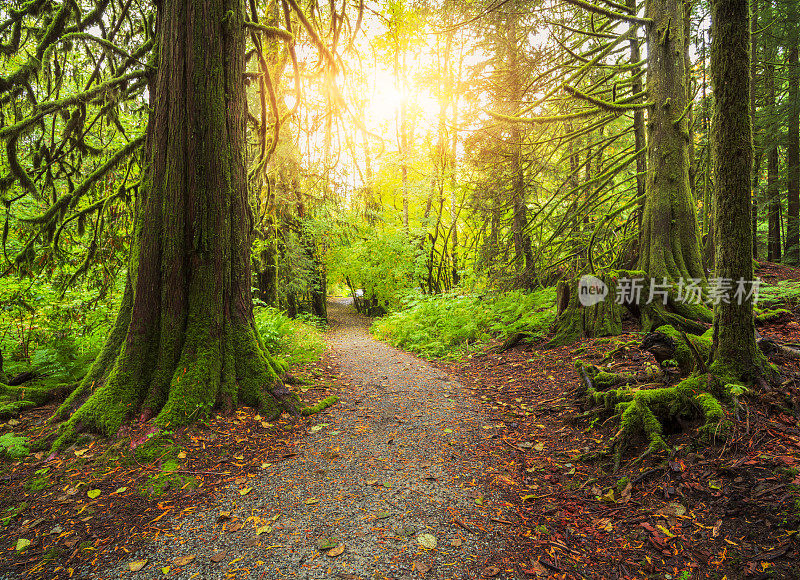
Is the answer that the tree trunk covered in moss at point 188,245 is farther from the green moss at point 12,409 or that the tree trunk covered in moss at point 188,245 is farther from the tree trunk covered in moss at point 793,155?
the tree trunk covered in moss at point 793,155

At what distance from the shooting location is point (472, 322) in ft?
30.5

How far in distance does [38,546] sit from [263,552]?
147 centimetres

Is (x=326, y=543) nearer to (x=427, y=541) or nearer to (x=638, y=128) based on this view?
(x=427, y=541)

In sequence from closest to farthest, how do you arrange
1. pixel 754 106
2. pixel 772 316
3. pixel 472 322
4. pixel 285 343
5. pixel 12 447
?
pixel 12 447, pixel 772 316, pixel 285 343, pixel 754 106, pixel 472 322

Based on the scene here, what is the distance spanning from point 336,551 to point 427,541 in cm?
59

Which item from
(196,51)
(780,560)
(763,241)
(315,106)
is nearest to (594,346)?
(780,560)

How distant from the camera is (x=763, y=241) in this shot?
16062 millimetres

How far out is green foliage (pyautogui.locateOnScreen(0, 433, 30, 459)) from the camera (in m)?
3.17

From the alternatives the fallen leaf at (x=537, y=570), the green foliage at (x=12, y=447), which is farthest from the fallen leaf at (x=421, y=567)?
the green foliage at (x=12, y=447)

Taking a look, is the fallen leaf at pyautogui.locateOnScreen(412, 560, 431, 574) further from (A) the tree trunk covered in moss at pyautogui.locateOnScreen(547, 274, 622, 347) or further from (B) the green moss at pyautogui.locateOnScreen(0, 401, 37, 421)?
(A) the tree trunk covered in moss at pyautogui.locateOnScreen(547, 274, 622, 347)

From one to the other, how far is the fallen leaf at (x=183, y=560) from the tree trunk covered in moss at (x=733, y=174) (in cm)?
413

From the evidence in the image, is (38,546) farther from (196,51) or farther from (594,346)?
(594,346)
